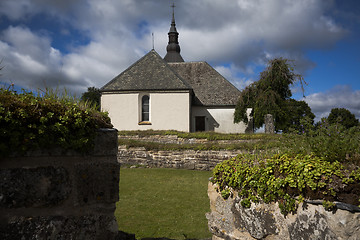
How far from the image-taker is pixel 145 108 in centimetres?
2578

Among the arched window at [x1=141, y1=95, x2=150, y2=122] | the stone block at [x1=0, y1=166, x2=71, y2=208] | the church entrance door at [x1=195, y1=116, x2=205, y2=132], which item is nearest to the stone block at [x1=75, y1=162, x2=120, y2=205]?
the stone block at [x1=0, y1=166, x2=71, y2=208]

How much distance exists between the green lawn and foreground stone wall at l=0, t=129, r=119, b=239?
262cm

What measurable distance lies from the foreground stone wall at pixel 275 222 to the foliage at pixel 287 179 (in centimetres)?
10

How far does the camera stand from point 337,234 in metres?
2.21

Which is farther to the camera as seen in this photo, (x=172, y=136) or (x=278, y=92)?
(x=278, y=92)

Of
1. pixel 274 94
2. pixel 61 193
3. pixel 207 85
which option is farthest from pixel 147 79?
pixel 61 193

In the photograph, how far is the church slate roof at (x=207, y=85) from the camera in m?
26.8

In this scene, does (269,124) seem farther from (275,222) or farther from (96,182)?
(96,182)

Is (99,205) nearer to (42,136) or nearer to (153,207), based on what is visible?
(42,136)

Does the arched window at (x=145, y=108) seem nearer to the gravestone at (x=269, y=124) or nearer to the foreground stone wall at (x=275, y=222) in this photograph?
the gravestone at (x=269, y=124)

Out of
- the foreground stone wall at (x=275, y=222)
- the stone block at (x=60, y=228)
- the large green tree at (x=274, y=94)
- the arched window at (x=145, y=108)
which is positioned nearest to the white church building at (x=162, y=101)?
the arched window at (x=145, y=108)

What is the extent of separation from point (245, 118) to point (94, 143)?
24.2m

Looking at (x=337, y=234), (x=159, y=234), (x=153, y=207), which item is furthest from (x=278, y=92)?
(x=337, y=234)

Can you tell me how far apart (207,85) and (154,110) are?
697cm
